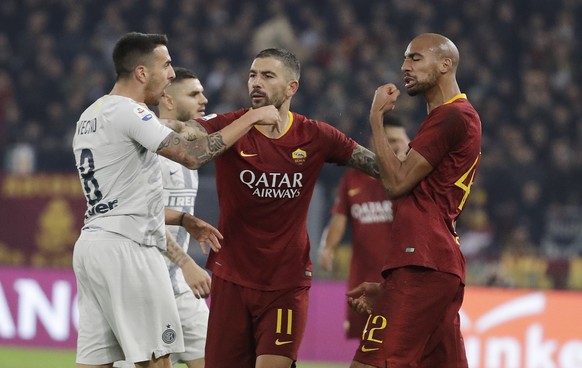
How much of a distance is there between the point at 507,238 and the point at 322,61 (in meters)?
5.50

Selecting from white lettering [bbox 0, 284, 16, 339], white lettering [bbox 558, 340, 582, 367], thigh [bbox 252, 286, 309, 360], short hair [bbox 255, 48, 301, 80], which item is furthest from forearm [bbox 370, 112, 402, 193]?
white lettering [bbox 0, 284, 16, 339]

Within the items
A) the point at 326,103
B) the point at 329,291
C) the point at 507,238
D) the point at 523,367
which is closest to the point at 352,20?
the point at 326,103

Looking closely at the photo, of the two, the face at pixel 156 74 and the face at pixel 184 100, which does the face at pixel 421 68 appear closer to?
the face at pixel 156 74

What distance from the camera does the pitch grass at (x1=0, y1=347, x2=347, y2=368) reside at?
12133 mm

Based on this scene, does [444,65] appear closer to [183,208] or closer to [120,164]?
[120,164]

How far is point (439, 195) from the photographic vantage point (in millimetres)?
6523

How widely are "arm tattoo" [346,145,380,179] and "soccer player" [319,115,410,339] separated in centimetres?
304

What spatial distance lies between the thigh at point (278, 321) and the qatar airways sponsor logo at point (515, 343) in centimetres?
576

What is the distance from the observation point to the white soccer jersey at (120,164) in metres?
6.57

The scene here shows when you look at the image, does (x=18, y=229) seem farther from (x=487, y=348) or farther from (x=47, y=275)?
(x=487, y=348)

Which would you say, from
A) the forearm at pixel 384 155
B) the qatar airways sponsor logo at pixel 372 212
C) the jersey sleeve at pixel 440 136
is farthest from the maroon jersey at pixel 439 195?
the qatar airways sponsor logo at pixel 372 212


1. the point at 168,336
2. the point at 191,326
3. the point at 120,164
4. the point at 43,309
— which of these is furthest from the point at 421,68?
the point at 43,309

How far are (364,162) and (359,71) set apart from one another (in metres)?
12.5

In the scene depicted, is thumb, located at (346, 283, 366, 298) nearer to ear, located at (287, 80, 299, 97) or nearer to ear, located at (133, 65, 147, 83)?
ear, located at (287, 80, 299, 97)
